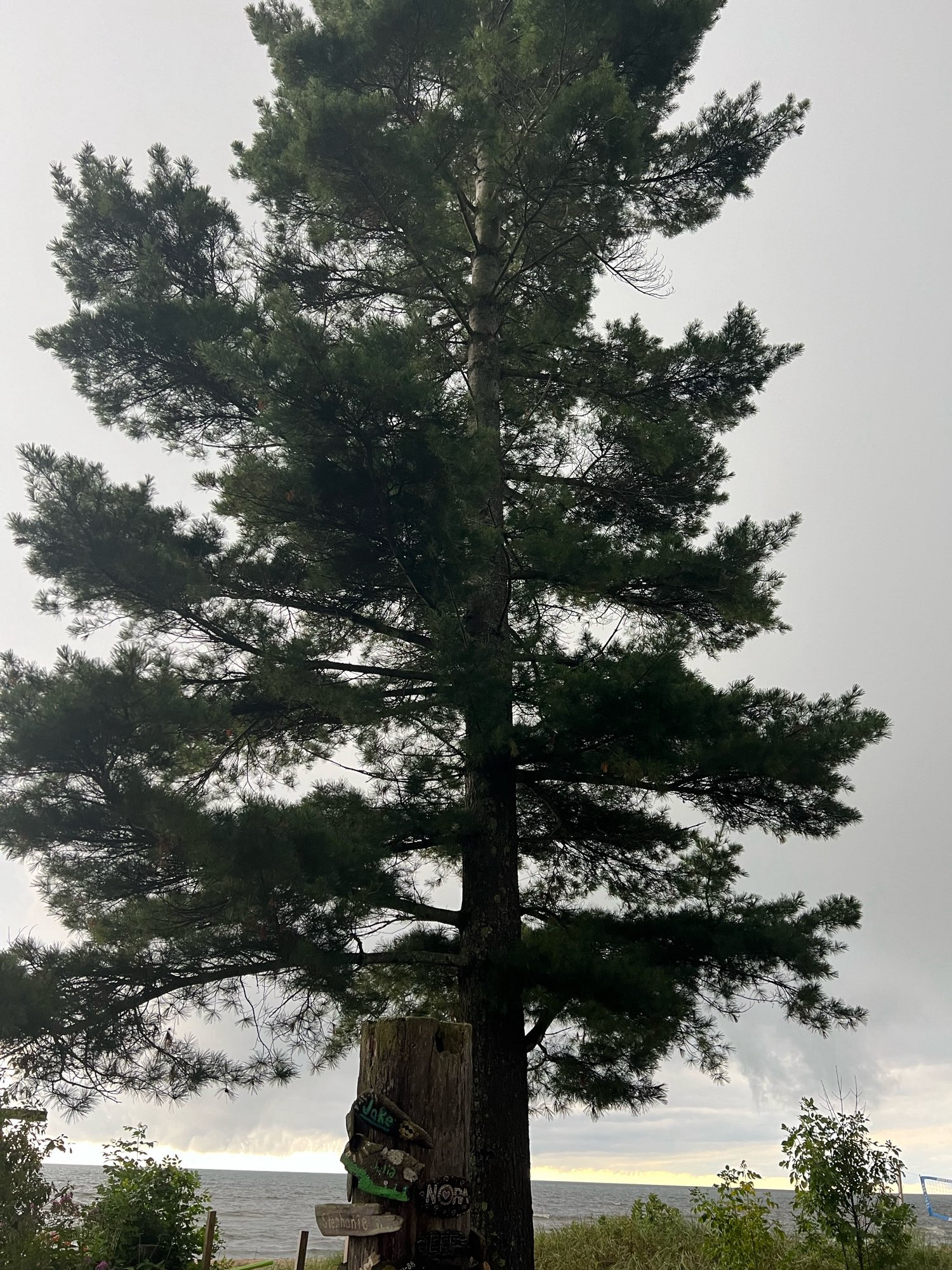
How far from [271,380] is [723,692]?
3.94m

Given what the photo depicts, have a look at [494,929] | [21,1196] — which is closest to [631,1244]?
[494,929]

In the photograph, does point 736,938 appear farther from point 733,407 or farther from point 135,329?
point 135,329

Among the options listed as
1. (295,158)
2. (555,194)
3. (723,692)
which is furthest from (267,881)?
(555,194)

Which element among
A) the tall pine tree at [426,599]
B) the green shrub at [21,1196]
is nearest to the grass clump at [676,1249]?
the tall pine tree at [426,599]

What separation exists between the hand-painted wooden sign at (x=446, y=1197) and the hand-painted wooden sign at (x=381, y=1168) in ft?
0.28

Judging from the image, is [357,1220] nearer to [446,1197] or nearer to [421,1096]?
[446,1197]

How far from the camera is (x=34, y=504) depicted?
20.6ft

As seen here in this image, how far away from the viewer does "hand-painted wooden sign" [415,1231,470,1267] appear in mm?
3766

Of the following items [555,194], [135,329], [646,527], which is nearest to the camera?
[135,329]

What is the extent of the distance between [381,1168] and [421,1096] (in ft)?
1.04

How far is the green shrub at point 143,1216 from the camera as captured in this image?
885 centimetres

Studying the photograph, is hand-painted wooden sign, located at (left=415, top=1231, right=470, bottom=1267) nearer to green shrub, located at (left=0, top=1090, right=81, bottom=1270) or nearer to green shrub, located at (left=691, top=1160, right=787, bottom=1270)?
green shrub, located at (left=0, top=1090, right=81, bottom=1270)

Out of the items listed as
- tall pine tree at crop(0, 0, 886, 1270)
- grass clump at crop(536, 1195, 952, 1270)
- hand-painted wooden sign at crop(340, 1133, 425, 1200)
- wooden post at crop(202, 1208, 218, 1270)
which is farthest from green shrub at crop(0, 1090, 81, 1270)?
grass clump at crop(536, 1195, 952, 1270)

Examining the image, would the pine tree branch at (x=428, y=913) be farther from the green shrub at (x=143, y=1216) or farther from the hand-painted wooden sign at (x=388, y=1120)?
the green shrub at (x=143, y=1216)
